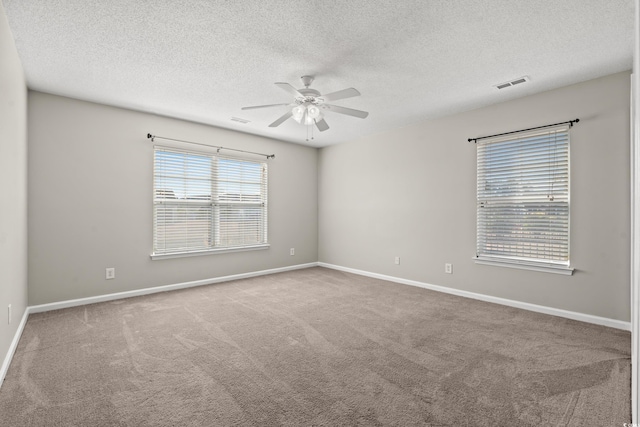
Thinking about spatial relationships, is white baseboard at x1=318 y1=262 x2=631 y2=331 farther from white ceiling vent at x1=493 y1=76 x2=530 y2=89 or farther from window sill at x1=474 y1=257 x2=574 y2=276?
white ceiling vent at x1=493 y1=76 x2=530 y2=89

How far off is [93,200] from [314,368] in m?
3.52

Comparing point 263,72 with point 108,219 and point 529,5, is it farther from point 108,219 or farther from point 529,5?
point 108,219

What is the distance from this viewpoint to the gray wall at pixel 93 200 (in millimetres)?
3496

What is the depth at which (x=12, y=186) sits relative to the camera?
253cm

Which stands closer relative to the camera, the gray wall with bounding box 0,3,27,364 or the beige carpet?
the beige carpet

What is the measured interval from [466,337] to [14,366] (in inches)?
145

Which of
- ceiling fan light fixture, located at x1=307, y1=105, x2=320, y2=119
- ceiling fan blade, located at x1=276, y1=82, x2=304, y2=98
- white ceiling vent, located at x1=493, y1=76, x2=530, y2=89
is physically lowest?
ceiling fan light fixture, located at x1=307, y1=105, x2=320, y2=119

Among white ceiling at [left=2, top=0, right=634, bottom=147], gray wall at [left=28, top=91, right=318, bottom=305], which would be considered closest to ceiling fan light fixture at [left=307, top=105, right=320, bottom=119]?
white ceiling at [left=2, top=0, right=634, bottom=147]

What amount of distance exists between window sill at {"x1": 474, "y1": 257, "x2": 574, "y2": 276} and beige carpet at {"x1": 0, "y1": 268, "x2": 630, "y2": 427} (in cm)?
52

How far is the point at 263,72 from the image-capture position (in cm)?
301

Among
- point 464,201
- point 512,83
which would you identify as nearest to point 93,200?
point 464,201

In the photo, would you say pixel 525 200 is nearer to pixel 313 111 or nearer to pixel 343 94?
pixel 343 94

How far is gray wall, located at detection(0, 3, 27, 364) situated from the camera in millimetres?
2156

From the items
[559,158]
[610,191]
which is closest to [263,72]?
[559,158]
